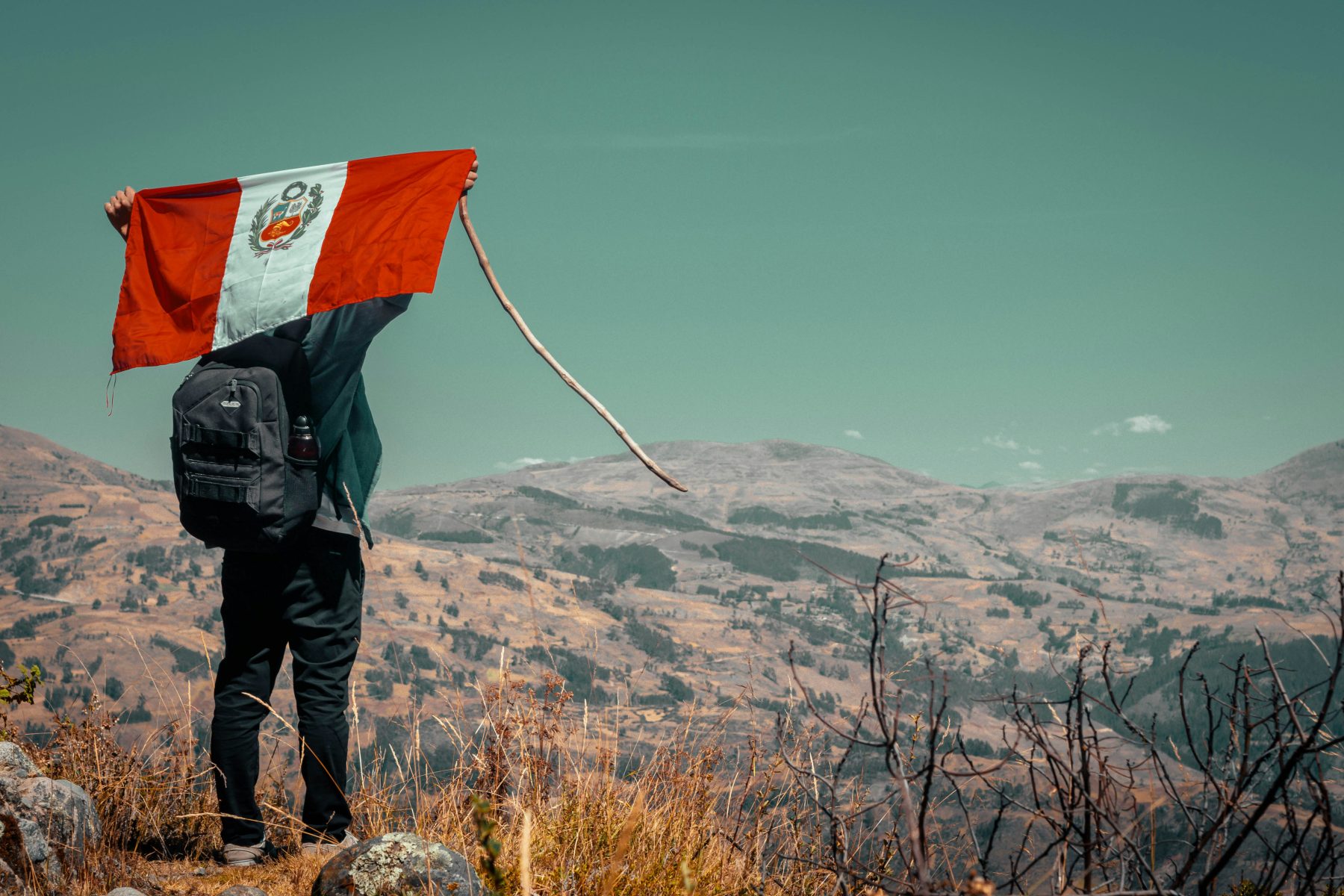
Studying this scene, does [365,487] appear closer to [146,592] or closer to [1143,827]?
[1143,827]

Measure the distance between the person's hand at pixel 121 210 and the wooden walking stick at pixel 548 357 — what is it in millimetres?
1911

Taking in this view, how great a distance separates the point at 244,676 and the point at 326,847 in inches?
31.6

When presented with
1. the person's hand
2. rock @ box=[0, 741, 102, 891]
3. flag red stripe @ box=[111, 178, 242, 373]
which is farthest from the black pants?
the person's hand

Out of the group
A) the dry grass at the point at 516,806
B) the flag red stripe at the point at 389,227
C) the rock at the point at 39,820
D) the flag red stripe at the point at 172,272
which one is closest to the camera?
the rock at the point at 39,820

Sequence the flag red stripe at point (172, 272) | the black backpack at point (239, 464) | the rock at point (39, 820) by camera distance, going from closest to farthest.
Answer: the rock at point (39, 820)
the black backpack at point (239, 464)
the flag red stripe at point (172, 272)

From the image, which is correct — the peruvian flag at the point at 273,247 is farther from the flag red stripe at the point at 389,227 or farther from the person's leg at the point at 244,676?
the person's leg at the point at 244,676

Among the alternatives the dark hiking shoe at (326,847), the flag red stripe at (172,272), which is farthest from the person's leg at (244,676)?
the flag red stripe at (172,272)

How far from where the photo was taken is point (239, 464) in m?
3.68

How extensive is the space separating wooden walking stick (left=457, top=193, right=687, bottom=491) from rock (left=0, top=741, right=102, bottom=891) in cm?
245

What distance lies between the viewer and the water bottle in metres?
3.84

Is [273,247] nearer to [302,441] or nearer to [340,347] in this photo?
[340,347]

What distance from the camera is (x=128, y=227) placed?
15.9ft

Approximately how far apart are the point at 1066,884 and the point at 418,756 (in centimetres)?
298

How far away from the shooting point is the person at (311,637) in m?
3.90
